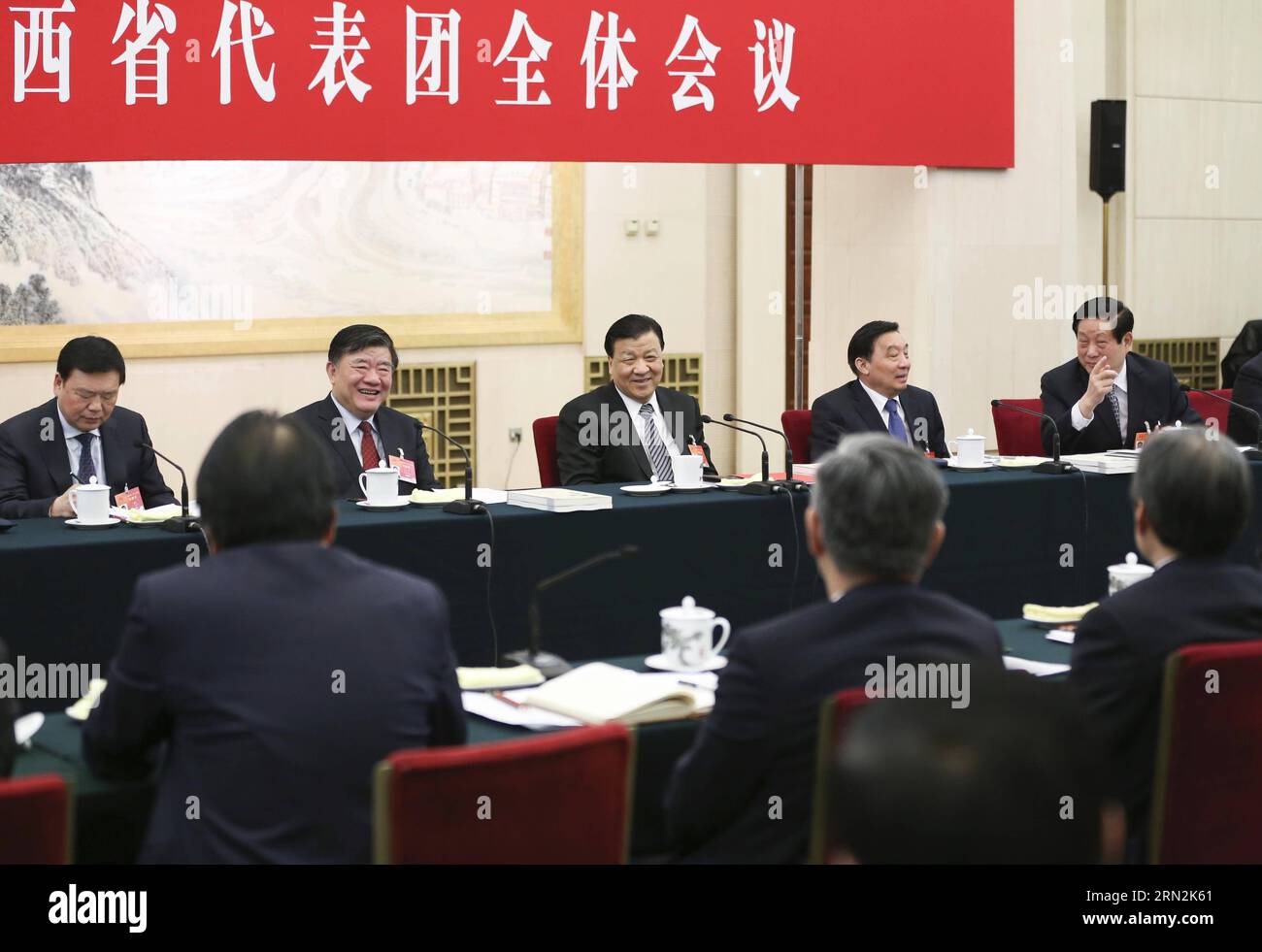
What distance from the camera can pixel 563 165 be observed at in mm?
7367

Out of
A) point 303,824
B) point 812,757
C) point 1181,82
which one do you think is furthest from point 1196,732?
point 1181,82

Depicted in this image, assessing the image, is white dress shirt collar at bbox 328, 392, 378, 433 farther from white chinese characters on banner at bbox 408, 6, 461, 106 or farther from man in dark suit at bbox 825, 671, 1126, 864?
man in dark suit at bbox 825, 671, 1126, 864

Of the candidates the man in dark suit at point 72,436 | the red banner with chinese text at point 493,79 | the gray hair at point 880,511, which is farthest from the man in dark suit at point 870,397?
the gray hair at point 880,511

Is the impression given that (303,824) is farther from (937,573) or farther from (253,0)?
(253,0)

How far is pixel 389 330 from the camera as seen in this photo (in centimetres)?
713

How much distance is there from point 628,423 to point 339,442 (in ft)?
2.96

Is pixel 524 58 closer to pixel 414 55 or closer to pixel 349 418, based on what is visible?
pixel 414 55

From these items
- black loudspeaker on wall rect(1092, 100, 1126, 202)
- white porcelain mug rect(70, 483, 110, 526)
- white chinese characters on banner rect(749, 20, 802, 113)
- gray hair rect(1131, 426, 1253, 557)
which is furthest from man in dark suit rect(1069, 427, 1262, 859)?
black loudspeaker on wall rect(1092, 100, 1126, 202)

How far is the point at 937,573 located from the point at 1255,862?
7.16 ft

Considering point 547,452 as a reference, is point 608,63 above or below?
above

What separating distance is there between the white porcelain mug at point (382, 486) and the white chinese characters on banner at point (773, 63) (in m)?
1.96

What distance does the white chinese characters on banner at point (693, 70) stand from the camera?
5207 millimetres

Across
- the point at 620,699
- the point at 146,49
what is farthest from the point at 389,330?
the point at 620,699

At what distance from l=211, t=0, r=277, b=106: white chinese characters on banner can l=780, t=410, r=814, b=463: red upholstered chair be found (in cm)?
200
